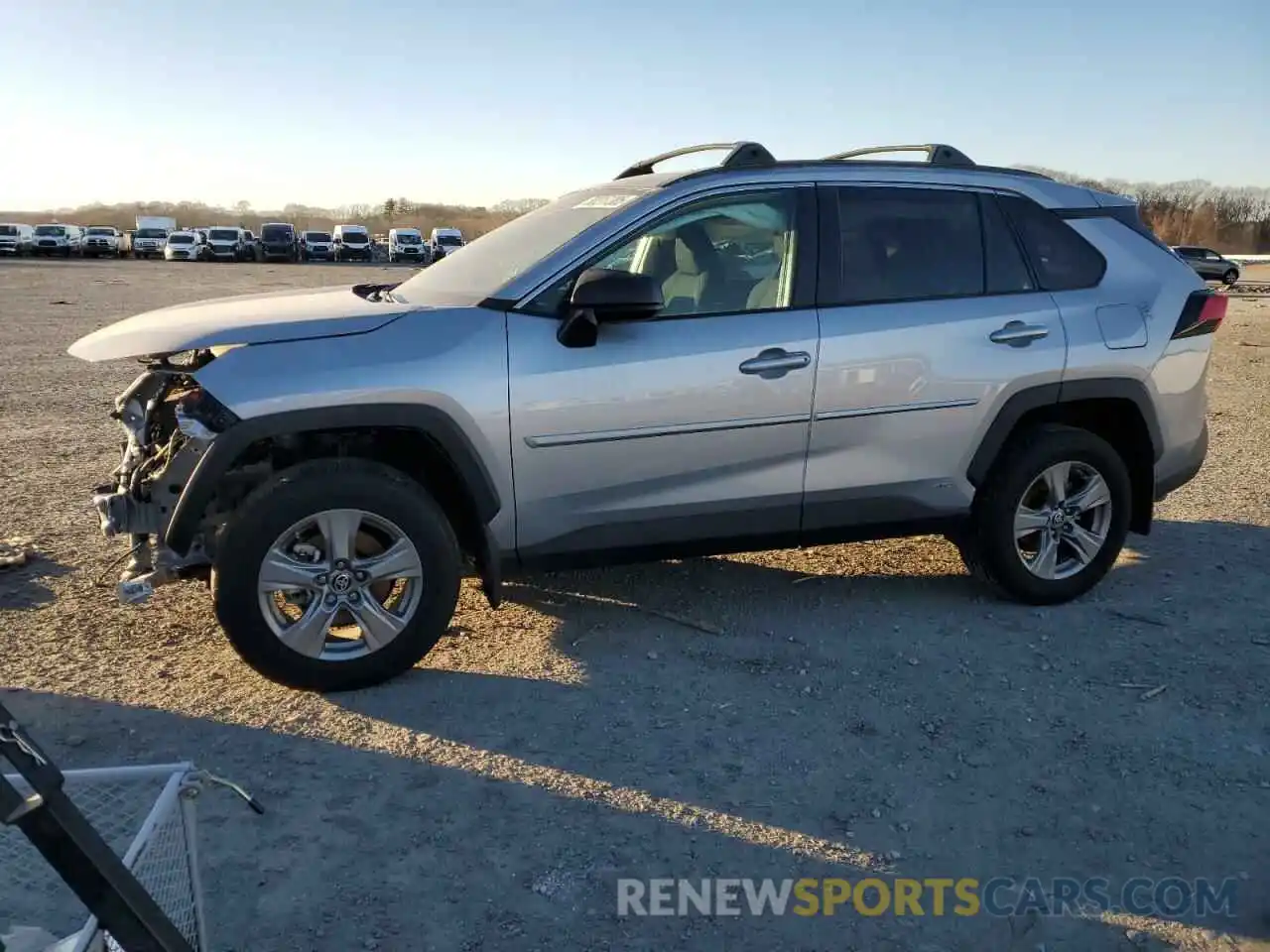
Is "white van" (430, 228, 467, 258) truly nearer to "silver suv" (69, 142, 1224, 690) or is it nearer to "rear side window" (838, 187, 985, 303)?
"silver suv" (69, 142, 1224, 690)

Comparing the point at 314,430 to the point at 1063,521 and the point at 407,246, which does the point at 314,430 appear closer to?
the point at 1063,521

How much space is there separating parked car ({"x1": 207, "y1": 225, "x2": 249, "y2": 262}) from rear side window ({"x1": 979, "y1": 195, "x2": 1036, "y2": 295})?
4873cm

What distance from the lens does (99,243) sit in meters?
50.5

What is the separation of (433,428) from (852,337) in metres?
1.78

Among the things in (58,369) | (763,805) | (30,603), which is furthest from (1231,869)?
(58,369)

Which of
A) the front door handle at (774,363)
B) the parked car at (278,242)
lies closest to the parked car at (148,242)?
the parked car at (278,242)

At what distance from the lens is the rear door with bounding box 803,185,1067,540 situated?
173 inches

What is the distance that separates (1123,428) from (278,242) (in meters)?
49.5

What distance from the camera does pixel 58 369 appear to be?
38.5 feet

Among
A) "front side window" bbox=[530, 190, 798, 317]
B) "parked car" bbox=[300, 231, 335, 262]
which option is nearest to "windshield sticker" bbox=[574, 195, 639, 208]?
"front side window" bbox=[530, 190, 798, 317]

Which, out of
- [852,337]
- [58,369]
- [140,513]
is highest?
[852,337]

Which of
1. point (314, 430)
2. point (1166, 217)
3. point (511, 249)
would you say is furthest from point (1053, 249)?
point (1166, 217)

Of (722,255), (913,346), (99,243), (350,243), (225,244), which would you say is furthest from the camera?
(350,243)

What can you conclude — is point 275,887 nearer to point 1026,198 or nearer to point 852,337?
point 852,337
